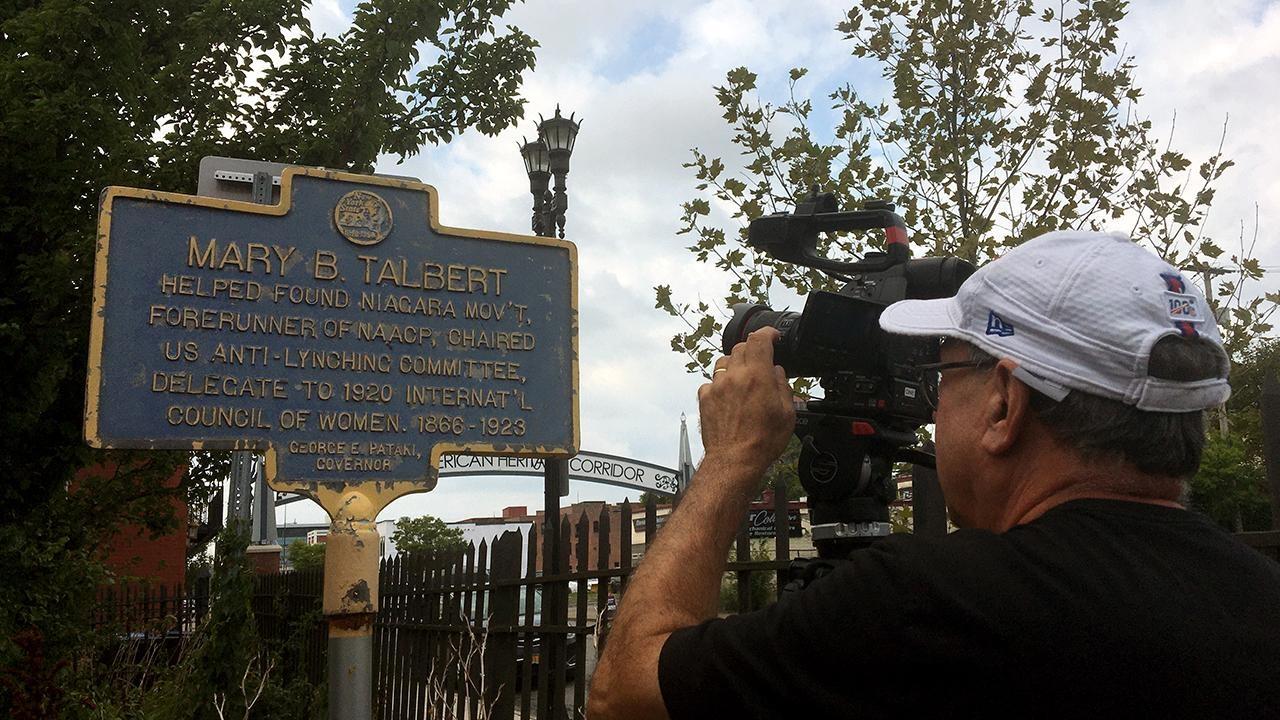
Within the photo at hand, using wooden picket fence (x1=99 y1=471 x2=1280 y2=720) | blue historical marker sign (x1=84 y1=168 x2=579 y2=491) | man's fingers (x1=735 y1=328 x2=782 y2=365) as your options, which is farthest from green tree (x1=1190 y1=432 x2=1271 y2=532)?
man's fingers (x1=735 y1=328 x2=782 y2=365)

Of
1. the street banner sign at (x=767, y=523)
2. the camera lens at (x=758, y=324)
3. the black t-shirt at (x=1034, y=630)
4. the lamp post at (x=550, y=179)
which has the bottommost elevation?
the black t-shirt at (x=1034, y=630)

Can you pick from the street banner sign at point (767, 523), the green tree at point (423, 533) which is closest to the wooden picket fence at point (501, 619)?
the street banner sign at point (767, 523)

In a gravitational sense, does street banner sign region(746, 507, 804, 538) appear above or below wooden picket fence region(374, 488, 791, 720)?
above

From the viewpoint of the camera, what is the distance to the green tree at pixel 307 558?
10602 mm

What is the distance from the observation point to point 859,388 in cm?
190

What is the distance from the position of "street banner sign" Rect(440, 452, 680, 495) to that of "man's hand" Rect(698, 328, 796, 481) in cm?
1946

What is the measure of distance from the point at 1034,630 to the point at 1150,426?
360mm

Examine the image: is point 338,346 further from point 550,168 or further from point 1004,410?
point 550,168

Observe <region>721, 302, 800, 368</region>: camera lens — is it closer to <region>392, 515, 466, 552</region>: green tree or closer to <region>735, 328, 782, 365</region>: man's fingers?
<region>735, 328, 782, 365</region>: man's fingers

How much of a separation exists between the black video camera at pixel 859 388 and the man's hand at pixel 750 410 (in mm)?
67

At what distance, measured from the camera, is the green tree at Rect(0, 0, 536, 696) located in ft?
16.9

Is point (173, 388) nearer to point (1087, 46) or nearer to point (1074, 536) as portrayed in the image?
point (1074, 536)

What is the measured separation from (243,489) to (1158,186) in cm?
1471

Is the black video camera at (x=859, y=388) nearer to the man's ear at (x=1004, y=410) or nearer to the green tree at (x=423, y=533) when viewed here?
the man's ear at (x=1004, y=410)
